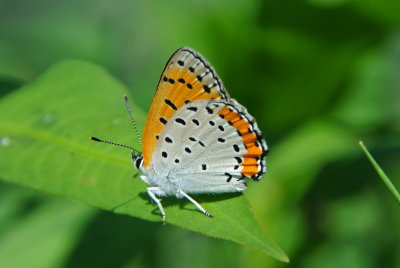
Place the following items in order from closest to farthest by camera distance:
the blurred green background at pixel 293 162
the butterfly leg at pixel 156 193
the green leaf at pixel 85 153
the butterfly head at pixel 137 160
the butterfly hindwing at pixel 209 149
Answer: the green leaf at pixel 85 153 → the butterfly leg at pixel 156 193 → the butterfly head at pixel 137 160 → the butterfly hindwing at pixel 209 149 → the blurred green background at pixel 293 162

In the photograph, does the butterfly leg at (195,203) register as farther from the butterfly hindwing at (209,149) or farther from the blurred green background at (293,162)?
the blurred green background at (293,162)

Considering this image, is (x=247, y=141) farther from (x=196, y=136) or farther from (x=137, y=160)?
(x=137, y=160)

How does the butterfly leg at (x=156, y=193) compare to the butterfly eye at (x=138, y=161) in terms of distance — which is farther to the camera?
the butterfly eye at (x=138, y=161)

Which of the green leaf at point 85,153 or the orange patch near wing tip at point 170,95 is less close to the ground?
the orange patch near wing tip at point 170,95

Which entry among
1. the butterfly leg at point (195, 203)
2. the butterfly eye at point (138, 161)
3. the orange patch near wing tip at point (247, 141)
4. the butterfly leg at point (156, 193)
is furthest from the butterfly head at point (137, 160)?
the orange patch near wing tip at point (247, 141)

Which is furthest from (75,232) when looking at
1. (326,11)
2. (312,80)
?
(326,11)

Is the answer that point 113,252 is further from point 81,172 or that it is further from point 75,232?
point 81,172

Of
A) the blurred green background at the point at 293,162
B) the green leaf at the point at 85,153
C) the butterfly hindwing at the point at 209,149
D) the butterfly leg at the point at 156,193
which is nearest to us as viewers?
the green leaf at the point at 85,153

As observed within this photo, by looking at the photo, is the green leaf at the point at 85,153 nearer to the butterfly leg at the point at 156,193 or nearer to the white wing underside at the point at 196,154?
the butterfly leg at the point at 156,193
